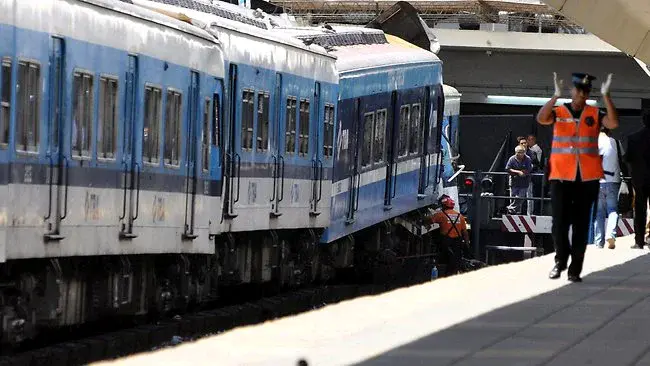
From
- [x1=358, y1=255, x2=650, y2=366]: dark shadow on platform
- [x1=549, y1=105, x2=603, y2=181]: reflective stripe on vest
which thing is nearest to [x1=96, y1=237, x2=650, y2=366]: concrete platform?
[x1=358, y1=255, x2=650, y2=366]: dark shadow on platform

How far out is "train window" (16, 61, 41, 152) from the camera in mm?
14727

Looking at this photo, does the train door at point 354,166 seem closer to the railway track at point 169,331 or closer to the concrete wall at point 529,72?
the railway track at point 169,331

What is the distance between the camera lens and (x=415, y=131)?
3356 cm

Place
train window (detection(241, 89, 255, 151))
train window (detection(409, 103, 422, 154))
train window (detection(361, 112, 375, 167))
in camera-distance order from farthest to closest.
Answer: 1. train window (detection(409, 103, 422, 154))
2. train window (detection(361, 112, 375, 167))
3. train window (detection(241, 89, 255, 151))

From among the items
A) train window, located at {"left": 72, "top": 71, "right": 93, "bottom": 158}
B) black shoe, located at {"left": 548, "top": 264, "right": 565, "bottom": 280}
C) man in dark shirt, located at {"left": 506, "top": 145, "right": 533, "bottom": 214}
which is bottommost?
man in dark shirt, located at {"left": 506, "top": 145, "right": 533, "bottom": 214}

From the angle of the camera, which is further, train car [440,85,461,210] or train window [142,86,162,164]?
train car [440,85,461,210]

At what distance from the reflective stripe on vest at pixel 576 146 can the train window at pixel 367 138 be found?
10784 mm

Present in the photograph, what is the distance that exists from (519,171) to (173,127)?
19.0m

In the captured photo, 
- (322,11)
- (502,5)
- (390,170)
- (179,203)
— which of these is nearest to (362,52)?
(390,170)

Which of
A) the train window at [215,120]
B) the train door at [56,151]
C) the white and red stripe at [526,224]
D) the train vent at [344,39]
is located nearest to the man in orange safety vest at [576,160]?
the train window at [215,120]

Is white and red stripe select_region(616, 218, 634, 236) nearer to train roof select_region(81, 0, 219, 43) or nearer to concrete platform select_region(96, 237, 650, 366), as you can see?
train roof select_region(81, 0, 219, 43)

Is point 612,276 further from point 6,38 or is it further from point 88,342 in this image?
point 6,38

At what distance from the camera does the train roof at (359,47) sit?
2870 cm

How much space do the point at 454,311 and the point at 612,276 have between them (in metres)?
4.57
